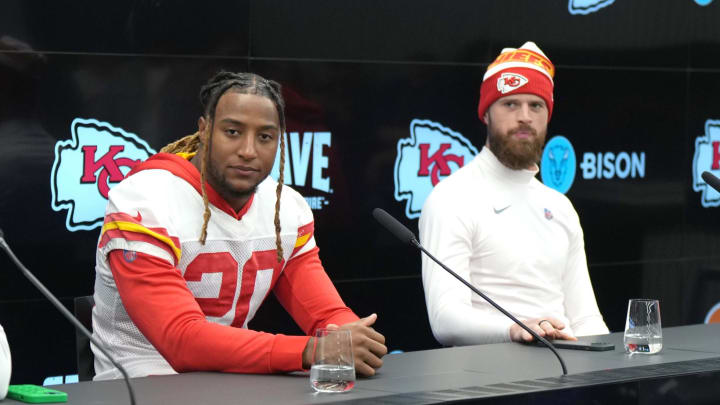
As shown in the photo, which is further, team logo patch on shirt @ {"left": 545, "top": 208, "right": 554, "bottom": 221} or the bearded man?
team logo patch on shirt @ {"left": 545, "top": 208, "right": 554, "bottom": 221}

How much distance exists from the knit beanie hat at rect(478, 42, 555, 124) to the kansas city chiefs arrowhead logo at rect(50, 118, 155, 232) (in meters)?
1.23

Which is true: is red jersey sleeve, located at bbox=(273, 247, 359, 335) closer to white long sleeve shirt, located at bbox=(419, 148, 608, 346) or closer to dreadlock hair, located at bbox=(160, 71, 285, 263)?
dreadlock hair, located at bbox=(160, 71, 285, 263)

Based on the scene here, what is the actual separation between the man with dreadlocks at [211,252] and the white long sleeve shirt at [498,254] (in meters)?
0.50

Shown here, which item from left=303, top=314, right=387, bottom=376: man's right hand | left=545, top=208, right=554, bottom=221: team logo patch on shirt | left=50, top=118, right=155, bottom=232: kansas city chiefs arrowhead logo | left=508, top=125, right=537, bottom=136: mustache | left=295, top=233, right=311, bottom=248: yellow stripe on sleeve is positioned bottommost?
left=303, top=314, right=387, bottom=376: man's right hand

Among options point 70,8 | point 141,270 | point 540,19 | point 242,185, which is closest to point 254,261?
point 242,185

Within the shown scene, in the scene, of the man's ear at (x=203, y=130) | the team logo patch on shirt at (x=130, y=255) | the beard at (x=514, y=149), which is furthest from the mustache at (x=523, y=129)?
the team logo patch on shirt at (x=130, y=255)

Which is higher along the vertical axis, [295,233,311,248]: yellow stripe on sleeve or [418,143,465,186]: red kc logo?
[418,143,465,186]: red kc logo

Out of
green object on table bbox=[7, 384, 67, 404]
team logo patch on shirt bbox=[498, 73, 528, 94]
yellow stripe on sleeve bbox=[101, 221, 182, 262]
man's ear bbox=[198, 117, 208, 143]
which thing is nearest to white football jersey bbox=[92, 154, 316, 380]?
yellow stripe on sleeve bbox=[101, 221, 182, 262]

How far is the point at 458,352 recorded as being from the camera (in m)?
2.84

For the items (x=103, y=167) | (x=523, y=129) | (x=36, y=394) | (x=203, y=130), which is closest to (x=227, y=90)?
(x=203, y=130)

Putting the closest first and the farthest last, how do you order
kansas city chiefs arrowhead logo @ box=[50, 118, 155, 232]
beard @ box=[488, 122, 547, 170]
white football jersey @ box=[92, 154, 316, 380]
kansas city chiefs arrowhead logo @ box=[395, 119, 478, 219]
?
white football jersey @ box=[92, 154, 316, 380]
kansas city chiefs arrowhead logo @ box=[50, 118, 155, 232]
beard @ box=[488, 122, 547, 170]
kansas city chiefs arrowhead logo @ box=[395, 119, 478, 219]

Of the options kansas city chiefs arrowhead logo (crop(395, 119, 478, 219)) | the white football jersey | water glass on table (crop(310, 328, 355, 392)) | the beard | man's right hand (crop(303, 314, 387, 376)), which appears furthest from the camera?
kansas city chiefs arrowhead logo (crop(395, 119, 478, 219))

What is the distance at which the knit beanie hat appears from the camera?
3.92 m

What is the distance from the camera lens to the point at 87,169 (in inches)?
142
